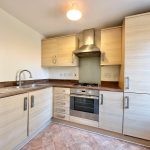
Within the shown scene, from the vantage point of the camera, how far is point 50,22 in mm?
2408

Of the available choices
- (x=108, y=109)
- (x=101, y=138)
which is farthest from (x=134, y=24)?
(x=101, y=138)

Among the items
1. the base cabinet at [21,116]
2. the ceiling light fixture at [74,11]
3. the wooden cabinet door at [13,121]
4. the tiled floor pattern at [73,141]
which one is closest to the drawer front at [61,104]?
the base cabinet at [21,116]

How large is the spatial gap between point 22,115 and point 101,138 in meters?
1.40

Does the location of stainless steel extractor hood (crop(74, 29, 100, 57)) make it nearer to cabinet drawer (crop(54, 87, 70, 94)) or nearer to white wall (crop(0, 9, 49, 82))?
cabinet drawer (crop(54, 87, 70, 94))

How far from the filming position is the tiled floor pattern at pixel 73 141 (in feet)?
5.90

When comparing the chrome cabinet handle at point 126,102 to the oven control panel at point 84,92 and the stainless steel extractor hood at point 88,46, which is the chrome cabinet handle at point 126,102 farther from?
the stainless steel extractor hood at point 88,46

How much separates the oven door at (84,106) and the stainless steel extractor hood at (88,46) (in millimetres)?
955

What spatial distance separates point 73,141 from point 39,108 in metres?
0.83

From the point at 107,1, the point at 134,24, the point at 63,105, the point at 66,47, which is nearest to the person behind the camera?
the point at 107,1

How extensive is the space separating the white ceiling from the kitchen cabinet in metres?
1.42

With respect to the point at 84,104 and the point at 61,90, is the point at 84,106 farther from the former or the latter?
Result: the point at 61,90

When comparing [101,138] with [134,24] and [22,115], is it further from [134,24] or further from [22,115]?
[134,24]

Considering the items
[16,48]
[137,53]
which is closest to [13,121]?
[16,48]

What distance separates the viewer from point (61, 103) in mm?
2551
